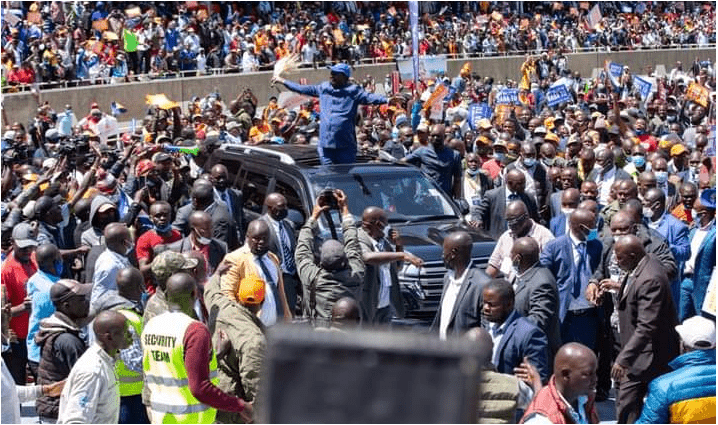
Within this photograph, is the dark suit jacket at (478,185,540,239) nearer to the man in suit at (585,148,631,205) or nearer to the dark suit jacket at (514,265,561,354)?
the man in suit at (585,148,631,205)

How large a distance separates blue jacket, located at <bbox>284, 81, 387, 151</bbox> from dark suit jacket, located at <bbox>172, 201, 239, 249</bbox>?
7.06ft

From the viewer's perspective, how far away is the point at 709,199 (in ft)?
28.0

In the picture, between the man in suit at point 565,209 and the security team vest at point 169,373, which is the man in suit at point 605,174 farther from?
the security team vest at point 169,373

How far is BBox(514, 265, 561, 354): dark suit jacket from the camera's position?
6.06 m

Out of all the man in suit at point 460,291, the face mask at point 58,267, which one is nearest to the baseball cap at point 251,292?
the man in suit at point 460,291

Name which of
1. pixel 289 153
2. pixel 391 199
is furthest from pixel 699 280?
pixel 289 153

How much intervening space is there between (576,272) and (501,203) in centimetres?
227

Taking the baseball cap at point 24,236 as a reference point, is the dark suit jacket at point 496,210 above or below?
below

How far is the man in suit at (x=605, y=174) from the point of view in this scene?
10617 mm

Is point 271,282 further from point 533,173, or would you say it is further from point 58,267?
point 533,173

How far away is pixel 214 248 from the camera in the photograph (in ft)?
26.2

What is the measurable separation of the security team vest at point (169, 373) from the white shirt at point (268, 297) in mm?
1288

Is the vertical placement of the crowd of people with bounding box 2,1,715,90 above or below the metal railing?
above

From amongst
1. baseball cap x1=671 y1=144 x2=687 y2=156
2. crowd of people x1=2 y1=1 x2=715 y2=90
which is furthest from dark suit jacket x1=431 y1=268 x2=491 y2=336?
crowd of people x1=2 y1=1 x2=715 y2=90
